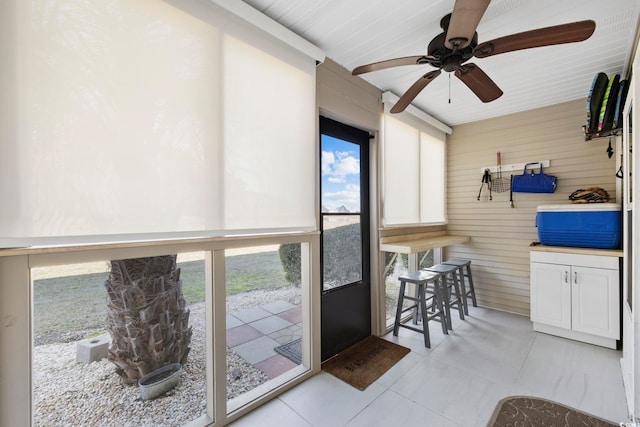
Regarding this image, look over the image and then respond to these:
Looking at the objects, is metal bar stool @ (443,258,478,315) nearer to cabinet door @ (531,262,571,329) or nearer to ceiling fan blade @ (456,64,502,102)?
cabinet door @ (531,262,571,329)

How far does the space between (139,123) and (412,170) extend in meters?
3.09

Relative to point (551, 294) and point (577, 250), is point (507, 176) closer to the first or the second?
point (577, 250)

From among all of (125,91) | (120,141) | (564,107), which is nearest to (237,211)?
(120,141)

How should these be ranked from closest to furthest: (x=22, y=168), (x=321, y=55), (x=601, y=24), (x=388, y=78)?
(x=22, y=168)
(x=601, y=24)
(x=321, y=55)
(x=388, y=78)

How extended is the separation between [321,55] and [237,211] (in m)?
1.47

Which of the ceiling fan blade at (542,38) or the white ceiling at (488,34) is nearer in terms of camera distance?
the ceiling fan blade at (542,38)

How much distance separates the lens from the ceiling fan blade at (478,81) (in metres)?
1.83

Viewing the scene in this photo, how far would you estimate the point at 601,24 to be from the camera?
2.03m

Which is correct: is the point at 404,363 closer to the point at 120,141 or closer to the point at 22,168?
the point at 120,141

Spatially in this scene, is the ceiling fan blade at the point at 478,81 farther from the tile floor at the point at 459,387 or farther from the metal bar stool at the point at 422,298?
the tile floor at the point at 459,387

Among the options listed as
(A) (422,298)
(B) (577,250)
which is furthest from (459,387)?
(B) (577,250)

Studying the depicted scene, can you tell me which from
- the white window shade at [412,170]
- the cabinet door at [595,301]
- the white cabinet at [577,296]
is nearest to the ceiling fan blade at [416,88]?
the white window shade at [412,170]

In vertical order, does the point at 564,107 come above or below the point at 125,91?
above

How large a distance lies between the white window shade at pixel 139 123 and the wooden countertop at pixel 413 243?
1395 millimetres
